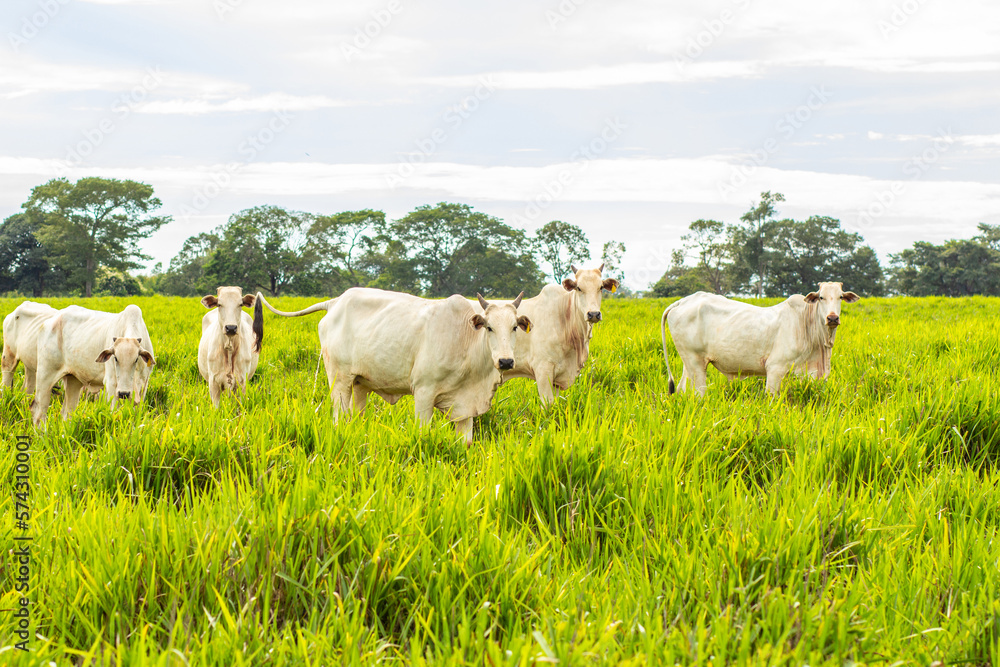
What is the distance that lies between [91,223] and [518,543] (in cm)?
7307

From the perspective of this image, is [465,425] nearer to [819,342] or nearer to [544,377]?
[544,377]

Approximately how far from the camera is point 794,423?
450 centimetres

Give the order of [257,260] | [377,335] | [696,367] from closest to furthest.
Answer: [377,335] → [696,367] → [257,260]

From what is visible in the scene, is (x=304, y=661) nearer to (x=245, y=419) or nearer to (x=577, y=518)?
(x=577, y=518)

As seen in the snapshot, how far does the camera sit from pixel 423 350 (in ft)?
20.7

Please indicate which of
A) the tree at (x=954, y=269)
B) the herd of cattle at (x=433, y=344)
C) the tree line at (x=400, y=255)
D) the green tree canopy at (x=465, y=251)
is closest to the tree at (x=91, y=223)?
the tree line at (x=400, y=255)

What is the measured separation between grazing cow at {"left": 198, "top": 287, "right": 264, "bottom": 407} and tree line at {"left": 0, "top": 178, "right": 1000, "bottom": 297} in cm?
4958

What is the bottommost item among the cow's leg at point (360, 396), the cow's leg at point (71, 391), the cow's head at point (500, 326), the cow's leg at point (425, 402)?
the cow's leg at point (71, 391)

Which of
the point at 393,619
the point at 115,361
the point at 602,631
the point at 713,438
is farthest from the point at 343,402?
the point at 602,631

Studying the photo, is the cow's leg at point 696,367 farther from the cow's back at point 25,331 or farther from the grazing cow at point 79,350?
the cow's back at point 25,331

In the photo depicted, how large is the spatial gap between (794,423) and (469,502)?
251 centimetres

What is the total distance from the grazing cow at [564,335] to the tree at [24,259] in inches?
2740

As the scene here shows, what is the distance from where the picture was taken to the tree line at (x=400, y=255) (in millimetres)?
62062

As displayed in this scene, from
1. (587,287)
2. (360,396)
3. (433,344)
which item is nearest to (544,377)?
(587,287)
